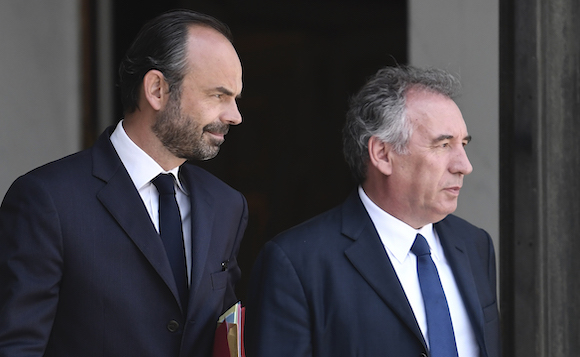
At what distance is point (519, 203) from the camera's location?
276 cm

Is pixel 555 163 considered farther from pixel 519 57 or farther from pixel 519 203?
pixel 519 57

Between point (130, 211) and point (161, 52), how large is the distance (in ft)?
1.81

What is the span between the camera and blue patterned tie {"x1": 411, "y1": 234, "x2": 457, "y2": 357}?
2.08m

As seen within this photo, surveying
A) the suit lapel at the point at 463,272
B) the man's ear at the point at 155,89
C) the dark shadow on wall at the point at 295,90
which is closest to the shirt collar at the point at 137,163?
the man's ear at the point at 155,89

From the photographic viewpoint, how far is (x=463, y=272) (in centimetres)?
227

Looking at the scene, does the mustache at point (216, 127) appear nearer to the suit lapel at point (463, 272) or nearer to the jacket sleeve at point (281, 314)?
the jacket sleeve at point (281, 314)

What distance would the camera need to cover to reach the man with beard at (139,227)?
1.89 metres

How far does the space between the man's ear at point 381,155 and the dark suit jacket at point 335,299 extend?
16 cm

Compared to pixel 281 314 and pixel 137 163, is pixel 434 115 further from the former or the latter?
pixel 137 163

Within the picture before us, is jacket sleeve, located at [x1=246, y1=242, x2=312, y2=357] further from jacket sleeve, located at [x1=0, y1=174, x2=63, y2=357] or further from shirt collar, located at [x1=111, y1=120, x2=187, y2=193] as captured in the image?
jacket sleeve, located at [x1=0, y1=174, x2=63, y2=357]

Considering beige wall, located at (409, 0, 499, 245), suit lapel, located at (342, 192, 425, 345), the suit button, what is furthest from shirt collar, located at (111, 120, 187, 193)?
beige wall, located at (409, 0, 499, 245)

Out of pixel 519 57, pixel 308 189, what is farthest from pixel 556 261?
→ pixel 308 189

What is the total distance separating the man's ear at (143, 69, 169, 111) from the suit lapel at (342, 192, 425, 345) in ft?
2.21

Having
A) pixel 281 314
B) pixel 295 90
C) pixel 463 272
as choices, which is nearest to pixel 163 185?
pixel 281 314
